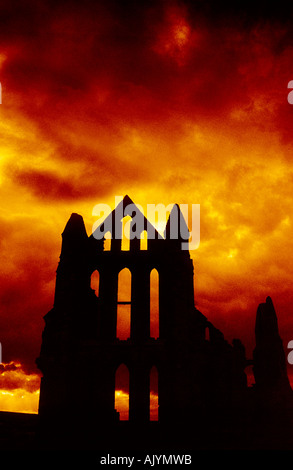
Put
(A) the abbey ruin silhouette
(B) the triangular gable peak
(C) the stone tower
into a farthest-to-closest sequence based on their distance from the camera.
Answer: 1. (B) the triangular gable peak
2. (C) the stone tower
3. (A) the abbey ruin silhouette

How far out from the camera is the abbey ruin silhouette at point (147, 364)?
68.9 feet

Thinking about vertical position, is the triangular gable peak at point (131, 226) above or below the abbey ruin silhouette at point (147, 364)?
above

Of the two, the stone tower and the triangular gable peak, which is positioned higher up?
the triangular gable peak

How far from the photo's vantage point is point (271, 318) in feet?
88.0

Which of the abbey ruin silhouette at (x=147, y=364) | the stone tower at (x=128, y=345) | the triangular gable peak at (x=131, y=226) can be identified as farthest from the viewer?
the triangular gable peak at (x=131, y=226)

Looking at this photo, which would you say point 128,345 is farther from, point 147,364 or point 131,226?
point 131,226

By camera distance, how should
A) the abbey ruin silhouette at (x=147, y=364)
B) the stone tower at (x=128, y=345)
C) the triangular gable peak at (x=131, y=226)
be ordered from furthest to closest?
1. the triangular gable peak at (x=131, y=226)
2. the stone tower at (x=128, y=345)
3. the abbey ruin silhouette at (x=147, y=364)

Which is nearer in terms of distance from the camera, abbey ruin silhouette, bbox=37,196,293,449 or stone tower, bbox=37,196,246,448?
abbey ruin silhouette, bbox=37,196,293,449

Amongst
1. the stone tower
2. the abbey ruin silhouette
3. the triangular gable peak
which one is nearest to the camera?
the abbey ruin silhouette

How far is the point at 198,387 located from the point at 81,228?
11.7m

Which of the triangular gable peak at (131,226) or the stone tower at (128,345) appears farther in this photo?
the triangular gable peak at (131,226)

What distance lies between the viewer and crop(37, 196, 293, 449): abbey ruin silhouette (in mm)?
21016

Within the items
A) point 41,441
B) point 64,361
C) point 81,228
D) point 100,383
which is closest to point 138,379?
point 100,383
